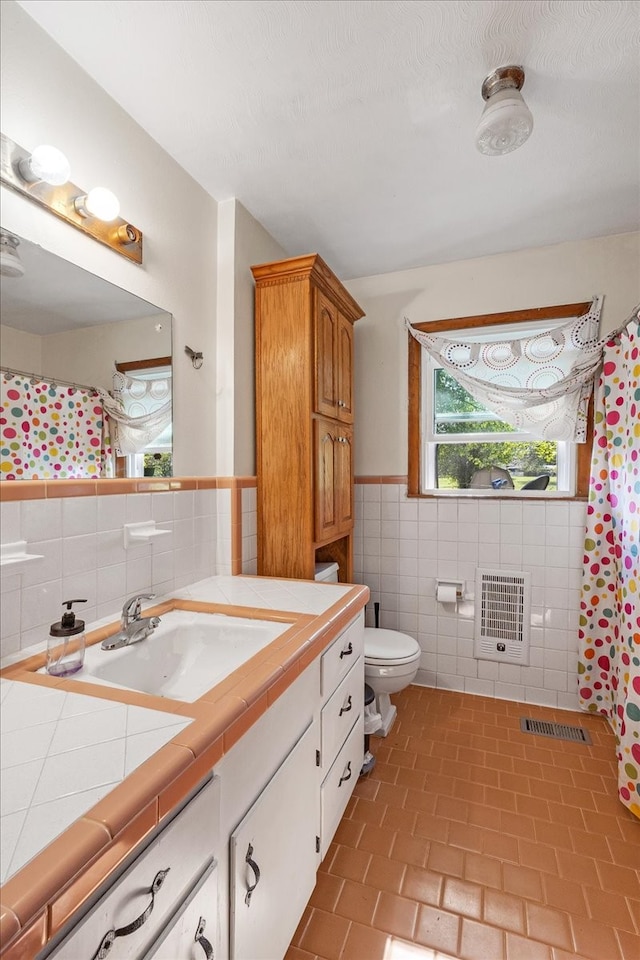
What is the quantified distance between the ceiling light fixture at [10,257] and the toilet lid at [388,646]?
1.82m

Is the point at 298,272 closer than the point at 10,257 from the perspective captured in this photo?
No

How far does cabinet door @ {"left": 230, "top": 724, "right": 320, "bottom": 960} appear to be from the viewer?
32.9 inches

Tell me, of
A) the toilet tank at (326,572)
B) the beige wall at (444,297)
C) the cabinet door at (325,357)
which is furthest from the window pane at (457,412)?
the toilet tank at (326,572)

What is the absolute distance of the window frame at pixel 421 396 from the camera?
228 cm

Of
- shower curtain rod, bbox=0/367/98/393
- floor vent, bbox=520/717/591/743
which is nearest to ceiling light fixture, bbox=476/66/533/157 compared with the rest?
shower curtain rod, bbox=0/367/98/393

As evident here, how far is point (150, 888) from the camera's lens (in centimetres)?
59

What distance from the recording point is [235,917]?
81cm

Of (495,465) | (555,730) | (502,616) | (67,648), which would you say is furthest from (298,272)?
(555,730)

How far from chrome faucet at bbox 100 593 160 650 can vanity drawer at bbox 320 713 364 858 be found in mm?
678

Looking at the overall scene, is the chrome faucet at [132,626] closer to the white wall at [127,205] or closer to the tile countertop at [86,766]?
the tile countertop at [86,766]

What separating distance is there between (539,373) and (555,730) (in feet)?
5.75

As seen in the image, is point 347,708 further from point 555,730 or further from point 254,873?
point 555,730

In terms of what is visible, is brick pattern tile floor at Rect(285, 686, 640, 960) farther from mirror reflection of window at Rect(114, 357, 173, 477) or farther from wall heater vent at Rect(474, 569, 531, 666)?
mirror reflection of window at Rect(114, 357, 173, 477)

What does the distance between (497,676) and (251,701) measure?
204cm
